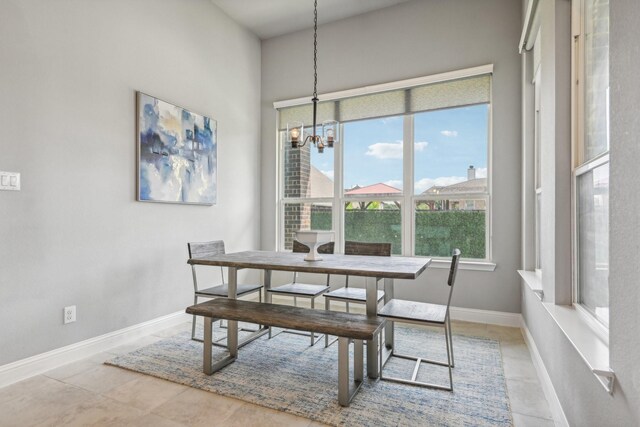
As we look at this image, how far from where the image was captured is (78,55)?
2641mm

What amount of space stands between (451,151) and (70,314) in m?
3.73

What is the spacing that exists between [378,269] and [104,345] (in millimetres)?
2315

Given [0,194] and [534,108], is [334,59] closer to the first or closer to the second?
[534,108]

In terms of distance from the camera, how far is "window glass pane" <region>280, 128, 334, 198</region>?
441cm

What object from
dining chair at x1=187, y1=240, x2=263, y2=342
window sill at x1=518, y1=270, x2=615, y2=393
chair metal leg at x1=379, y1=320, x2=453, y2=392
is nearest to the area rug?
chair metal leg at x1=379, y1=320, x2=453, y2=392

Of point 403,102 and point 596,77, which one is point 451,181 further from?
point 596,77

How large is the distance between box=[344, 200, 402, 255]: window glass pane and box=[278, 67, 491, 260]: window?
0.01m

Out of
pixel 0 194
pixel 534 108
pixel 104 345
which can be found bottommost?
pixel 104 345

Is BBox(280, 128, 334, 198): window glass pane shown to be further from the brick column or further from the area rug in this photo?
the area rug

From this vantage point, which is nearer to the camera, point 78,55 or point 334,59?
point 78,55

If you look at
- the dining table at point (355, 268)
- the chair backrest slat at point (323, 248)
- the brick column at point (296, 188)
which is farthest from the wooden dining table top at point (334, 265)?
the brick column at point (296, 188)

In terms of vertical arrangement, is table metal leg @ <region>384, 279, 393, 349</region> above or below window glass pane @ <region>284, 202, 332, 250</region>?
below

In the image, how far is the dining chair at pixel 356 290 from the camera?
9.25 ft

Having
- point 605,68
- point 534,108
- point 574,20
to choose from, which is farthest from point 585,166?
point 534,108
